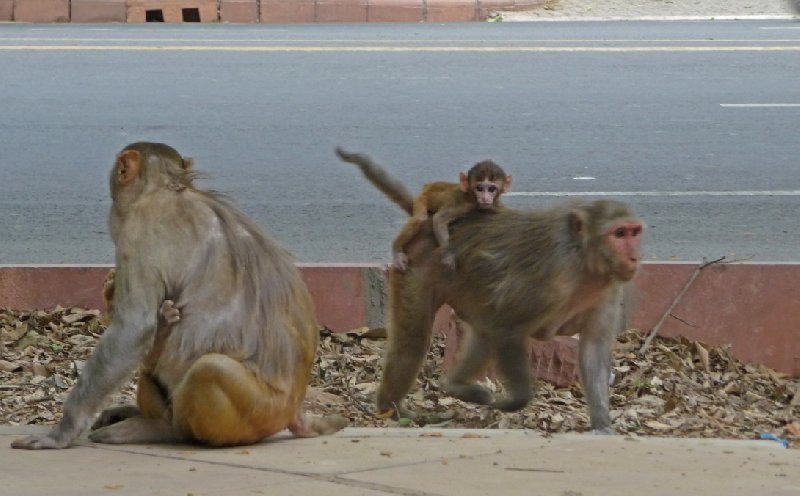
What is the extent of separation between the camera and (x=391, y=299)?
676cm

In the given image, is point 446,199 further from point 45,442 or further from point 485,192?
point 45,442

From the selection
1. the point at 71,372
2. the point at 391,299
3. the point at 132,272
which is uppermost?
the point at 132,272

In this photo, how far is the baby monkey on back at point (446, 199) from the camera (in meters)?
6.70

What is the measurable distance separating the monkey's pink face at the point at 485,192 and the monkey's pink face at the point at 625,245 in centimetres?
74

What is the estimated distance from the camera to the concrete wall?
7160 mm

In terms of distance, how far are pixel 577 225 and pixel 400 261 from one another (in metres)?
0.82

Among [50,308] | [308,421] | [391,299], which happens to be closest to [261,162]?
[50,308]

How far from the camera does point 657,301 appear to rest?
7.35 m

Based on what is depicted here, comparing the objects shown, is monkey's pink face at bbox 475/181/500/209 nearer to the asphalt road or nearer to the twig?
the twig

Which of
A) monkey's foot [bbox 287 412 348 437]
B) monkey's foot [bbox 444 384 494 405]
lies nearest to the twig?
monkey's foot [bbox 444 384 494 405]

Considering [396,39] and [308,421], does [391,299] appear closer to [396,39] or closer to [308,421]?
[308,421]

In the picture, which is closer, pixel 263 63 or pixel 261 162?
pixel 261 162

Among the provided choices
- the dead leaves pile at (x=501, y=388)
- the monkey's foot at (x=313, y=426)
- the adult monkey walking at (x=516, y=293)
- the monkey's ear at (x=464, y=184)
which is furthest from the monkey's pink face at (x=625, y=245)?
the monkey's foot at (x=313, y=426)

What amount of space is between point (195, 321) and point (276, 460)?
0.60m
